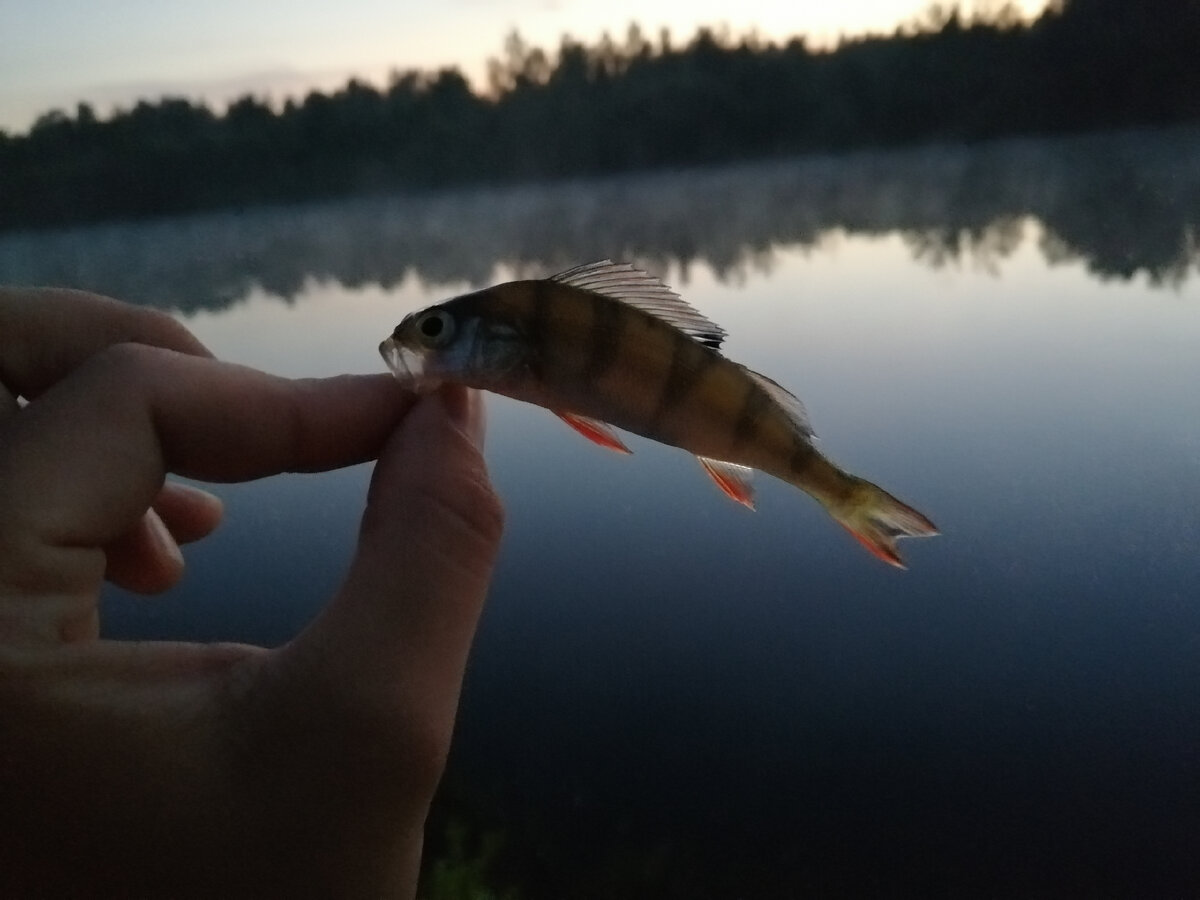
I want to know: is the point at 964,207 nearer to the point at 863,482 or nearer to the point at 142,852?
the point at 863,482

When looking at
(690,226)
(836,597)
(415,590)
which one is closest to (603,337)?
(415,590)

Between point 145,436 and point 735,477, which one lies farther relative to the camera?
point 735,477

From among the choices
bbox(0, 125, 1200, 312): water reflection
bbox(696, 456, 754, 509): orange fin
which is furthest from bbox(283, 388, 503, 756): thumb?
bbox(0, 125, 1200, 312): water reflection

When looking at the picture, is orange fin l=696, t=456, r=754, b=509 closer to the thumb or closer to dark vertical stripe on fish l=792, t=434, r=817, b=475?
dark vertical stripe on fish l=792, t=434, r=817, b=475

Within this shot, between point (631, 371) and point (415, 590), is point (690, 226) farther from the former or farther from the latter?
point (415, 590)

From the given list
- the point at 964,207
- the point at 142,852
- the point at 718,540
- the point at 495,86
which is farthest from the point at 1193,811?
the point at 964,207

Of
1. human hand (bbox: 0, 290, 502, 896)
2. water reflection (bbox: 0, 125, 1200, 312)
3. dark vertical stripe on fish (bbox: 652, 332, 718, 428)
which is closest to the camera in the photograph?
human hand (bbox: 0, 290, 502, 896)

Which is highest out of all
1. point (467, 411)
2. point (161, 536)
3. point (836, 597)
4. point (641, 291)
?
point (641, 291)

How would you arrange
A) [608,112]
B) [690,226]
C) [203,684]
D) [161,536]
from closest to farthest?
1. [203,684]
2. [161,536]
3. [608,112]
4. [690,226]
